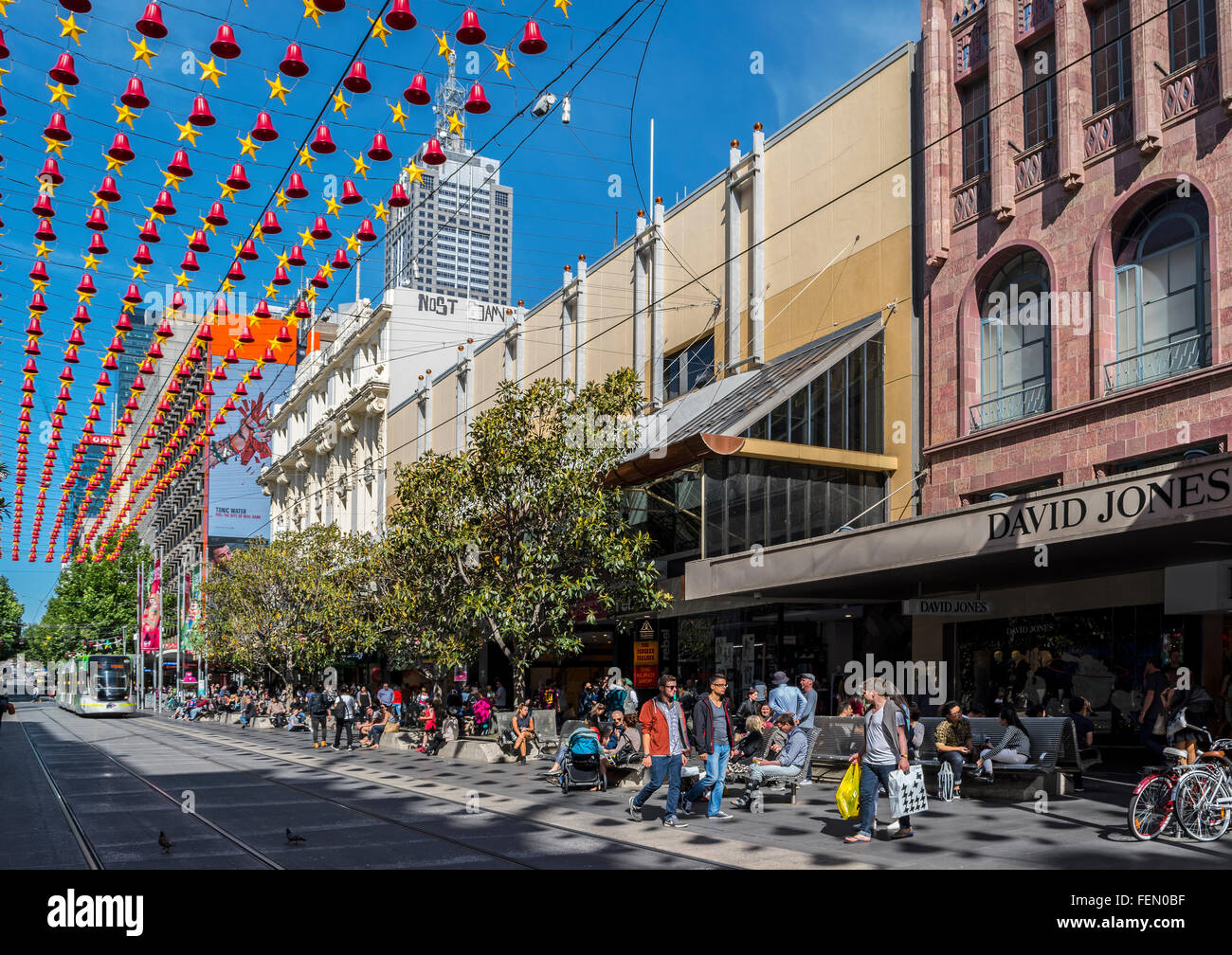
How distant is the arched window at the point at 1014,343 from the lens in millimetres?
20188

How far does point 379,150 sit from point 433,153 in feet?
2.50

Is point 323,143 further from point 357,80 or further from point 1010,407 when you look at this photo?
point 1010,407

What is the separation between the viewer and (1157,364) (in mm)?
17812

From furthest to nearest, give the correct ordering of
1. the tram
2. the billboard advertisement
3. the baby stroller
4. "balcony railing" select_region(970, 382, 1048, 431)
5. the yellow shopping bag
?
1. the billboard advertisement
2. the tram
3. "balcony railing" select_region(970, 382, 1048, 431)
4. the baby stroller
5. the yellow shopping bag

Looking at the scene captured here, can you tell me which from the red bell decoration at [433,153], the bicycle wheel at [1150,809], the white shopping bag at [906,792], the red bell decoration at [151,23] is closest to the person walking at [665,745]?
the white shopping bag at [906,792]

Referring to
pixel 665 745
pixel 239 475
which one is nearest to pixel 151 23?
pixel 665 745

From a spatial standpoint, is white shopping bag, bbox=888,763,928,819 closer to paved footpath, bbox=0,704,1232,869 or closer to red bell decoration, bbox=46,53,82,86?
paved footpath, bbox=0,704,1232,869

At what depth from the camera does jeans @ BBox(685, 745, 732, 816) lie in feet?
45.3

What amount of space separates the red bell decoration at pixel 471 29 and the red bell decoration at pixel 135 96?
161 inches

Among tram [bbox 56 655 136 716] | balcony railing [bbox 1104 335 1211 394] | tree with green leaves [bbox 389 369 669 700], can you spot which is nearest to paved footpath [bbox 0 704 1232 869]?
tree with green leaves [bbox 389 369 669 700]

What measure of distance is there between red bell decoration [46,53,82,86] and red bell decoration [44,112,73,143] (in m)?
1.16

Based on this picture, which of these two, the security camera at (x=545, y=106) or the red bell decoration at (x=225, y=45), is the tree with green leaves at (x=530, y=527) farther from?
the red bell decoration at (x=225, y=45)
